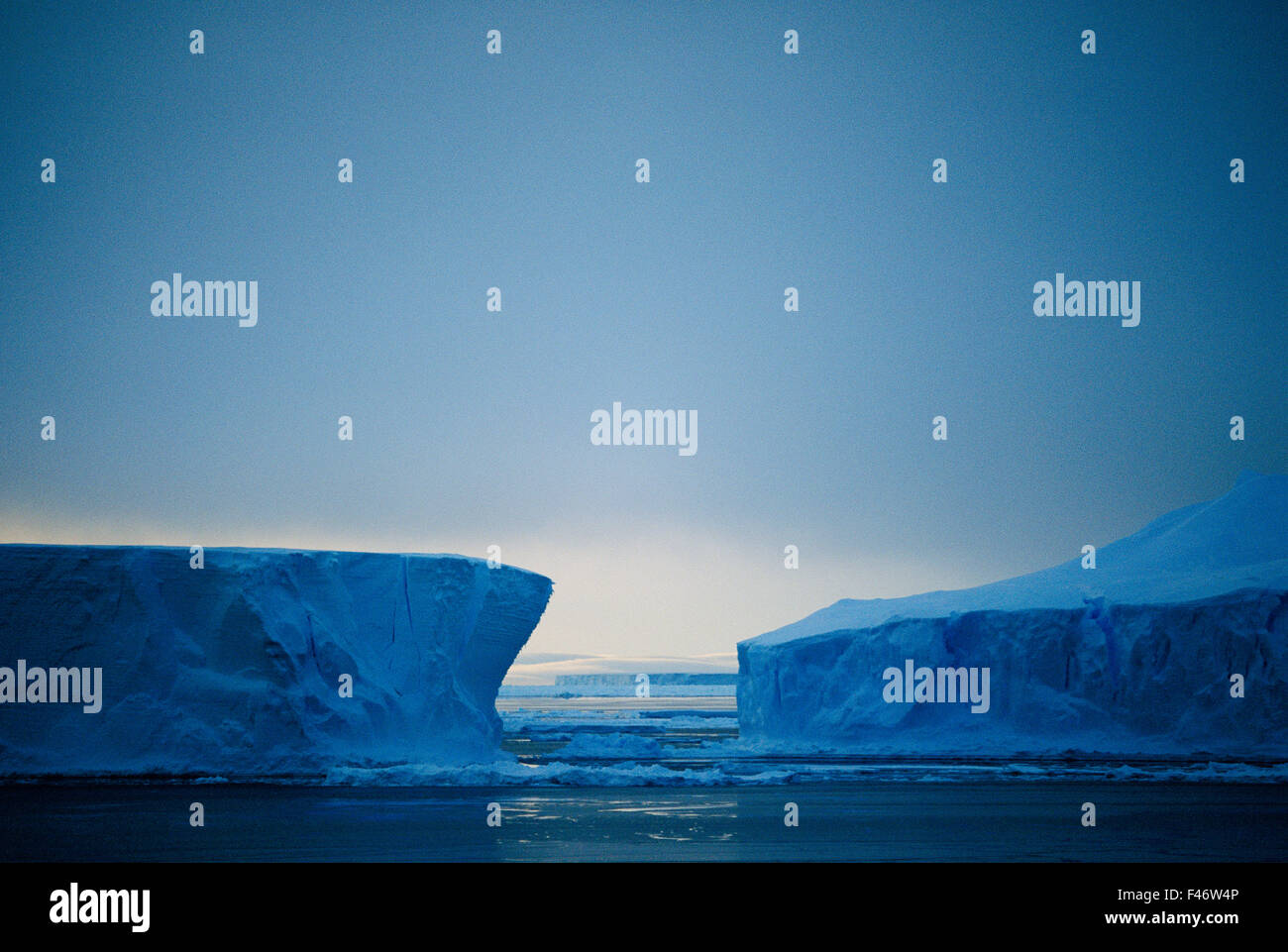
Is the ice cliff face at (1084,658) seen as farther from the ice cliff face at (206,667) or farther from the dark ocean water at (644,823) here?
the ice cliff face at (206,667)

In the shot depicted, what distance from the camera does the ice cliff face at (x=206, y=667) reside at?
64.9 ft

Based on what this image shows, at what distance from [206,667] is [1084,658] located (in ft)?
58.0

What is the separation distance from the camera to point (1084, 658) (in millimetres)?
26375

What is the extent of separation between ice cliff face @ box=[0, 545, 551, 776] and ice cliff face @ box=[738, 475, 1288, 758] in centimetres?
1010

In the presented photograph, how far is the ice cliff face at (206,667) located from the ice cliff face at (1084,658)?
10099mm

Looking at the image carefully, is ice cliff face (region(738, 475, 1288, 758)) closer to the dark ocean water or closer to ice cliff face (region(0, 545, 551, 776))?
the dark ocean water

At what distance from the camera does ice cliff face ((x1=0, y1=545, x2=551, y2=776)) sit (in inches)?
779

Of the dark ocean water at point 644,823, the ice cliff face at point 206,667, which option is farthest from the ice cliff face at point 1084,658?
the ice cliff face at point 206,667
